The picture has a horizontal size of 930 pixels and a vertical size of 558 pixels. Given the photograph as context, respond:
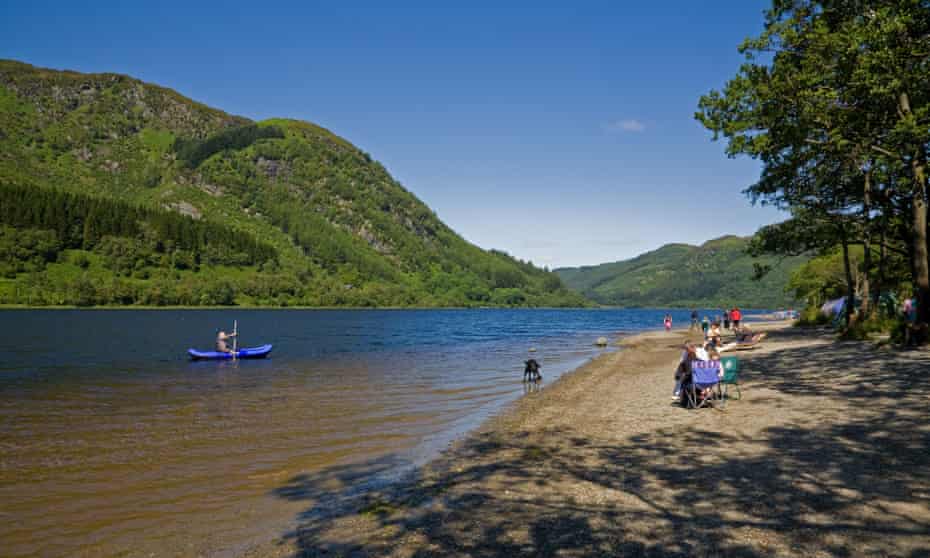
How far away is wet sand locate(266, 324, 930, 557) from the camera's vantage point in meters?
7.20

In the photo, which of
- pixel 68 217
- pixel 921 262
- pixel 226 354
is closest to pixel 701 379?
pixel 921 262

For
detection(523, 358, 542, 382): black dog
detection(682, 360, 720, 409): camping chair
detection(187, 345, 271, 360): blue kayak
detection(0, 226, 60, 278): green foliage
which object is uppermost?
detection(0, 226, 60, 278): green foliage

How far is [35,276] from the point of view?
526 ft

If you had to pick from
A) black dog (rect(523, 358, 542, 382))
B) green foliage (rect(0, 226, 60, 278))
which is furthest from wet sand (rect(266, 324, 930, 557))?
green foliage (rect(0, 226, 60, 278))

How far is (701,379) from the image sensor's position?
1664cm

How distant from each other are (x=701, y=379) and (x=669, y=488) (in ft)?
27.1

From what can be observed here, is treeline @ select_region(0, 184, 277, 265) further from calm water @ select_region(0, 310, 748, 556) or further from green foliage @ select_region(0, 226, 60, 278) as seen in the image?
calm water @ select_region(0, 310, 748, 556)

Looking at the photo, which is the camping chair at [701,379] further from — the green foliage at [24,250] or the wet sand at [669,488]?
the green foliage at [24,250]

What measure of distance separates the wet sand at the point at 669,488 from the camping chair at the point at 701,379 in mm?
650

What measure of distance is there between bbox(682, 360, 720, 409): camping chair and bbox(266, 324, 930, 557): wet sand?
25.6 inches

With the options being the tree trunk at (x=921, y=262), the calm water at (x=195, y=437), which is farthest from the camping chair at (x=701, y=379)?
the tree trunk at (x=921, y=262)

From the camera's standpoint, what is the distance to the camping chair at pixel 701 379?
54.3ft

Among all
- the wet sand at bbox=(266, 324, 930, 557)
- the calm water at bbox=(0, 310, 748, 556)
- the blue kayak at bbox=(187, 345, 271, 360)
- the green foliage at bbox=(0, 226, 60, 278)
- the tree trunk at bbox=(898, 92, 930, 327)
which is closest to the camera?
the wet sand at bbox=(266, 324, 930, 557)

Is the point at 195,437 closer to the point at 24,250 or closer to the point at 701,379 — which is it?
the point at 701,379
